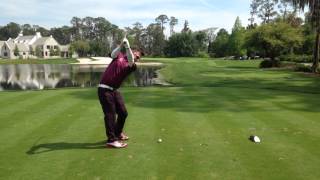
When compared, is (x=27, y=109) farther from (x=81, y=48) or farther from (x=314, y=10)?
(x=81, y=48)

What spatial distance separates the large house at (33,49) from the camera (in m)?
133

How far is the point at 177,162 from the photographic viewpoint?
743cm

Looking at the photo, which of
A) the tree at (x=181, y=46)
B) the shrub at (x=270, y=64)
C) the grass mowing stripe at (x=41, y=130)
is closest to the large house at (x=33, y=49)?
the tree at (x=181, y=46)

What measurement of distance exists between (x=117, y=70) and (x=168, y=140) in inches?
74.6

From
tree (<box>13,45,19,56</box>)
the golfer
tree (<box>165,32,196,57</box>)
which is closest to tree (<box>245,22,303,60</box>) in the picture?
the golfer

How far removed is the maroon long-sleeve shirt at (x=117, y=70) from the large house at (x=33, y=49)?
129m

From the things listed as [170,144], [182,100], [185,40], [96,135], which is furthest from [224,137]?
[185,40]

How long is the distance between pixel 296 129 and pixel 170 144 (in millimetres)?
3428

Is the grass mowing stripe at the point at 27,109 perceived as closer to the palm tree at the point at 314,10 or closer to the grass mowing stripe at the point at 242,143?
the grass mowing stripe at the point at 242,143

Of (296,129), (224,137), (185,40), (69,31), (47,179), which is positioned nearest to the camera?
(47,179)

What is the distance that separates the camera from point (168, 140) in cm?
897

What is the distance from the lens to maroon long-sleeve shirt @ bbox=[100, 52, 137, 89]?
8.41 metres

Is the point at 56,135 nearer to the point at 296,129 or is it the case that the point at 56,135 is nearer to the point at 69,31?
the point at 296,129

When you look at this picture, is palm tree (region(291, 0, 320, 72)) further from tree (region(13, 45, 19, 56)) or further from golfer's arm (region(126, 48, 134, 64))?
tree (region(13, 45, 19, 56))
